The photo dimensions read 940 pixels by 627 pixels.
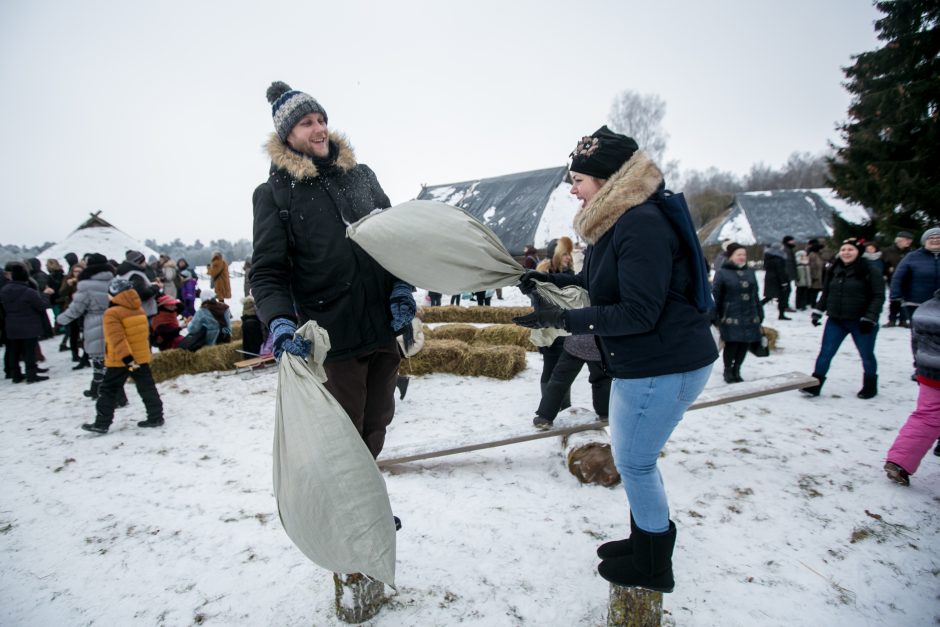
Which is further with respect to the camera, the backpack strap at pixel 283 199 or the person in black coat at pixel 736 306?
the person in black coat at pixel 736 306

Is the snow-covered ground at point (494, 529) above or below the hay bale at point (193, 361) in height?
below

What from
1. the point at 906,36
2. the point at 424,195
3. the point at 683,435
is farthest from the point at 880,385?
the point at 424,195

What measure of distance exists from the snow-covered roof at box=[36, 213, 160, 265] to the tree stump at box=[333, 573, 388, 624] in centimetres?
1846

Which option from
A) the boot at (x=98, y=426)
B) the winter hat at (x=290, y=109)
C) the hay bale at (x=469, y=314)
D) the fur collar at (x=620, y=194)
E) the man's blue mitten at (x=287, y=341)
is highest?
the winter hat at (x=290, y=109)

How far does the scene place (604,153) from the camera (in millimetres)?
1820

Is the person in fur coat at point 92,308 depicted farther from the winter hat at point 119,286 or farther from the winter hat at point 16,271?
the winter hat at point 16,271

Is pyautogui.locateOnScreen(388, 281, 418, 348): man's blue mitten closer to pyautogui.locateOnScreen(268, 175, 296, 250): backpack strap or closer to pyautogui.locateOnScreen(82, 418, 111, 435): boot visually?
pyautogui.locateOnScreen(268, 175, 296, 250): backpack strap

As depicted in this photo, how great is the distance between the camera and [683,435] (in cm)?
411

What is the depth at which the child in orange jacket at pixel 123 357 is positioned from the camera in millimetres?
4832

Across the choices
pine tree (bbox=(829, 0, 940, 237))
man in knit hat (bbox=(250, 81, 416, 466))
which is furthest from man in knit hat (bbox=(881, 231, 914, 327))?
man in knit hat (bbox=(250, 81, 416, 466))

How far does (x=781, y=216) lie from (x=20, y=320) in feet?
90.6

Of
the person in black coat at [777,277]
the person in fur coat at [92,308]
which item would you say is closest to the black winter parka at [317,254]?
the person in fur coat at [92,308]

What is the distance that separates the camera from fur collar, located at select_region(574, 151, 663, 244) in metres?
1.68

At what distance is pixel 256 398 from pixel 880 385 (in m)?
7.82
